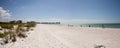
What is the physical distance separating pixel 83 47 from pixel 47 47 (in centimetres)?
206

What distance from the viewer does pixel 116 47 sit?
5.83m

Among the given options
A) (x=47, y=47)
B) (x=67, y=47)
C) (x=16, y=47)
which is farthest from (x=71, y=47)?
(x=16, y=47)

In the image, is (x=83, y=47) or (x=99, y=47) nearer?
(x=99, y=47)

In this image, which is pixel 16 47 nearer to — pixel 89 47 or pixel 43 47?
pixel 43 47

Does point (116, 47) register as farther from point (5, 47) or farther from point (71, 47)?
point (5, 47)

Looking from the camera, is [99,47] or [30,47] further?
[30,47]

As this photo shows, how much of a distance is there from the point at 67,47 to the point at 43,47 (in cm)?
137

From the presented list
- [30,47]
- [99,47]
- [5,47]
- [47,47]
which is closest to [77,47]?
[99,47]

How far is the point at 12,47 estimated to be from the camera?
582 cm

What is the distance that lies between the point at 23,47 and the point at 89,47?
147 inches

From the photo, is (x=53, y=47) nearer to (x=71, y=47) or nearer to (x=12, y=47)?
(x=71, y=47)

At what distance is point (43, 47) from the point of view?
591 cm

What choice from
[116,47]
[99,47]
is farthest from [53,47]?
[116,47]

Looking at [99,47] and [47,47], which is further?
[47,47]
